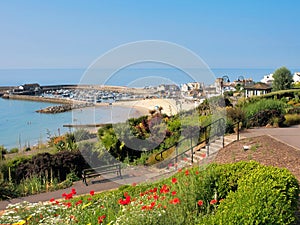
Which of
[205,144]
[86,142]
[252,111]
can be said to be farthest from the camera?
[252,111]

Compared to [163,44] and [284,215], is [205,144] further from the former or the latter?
[284,215]

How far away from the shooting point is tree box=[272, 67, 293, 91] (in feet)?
119

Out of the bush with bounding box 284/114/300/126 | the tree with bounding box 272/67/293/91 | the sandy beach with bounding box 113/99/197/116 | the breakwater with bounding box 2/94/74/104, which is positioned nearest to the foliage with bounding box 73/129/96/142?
the sandy beach with bounding box 113/99/197/116

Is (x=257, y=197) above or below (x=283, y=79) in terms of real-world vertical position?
below

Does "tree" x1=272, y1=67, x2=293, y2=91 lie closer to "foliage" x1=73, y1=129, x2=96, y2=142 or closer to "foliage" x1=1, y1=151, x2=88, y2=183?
"foliage" x1=73, y1=129, x2=96, y2=142

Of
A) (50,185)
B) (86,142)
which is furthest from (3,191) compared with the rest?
(86,142)

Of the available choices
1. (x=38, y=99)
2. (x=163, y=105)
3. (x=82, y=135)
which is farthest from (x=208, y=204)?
(x=38, y=99)

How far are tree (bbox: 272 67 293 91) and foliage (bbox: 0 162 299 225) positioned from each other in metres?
33.4

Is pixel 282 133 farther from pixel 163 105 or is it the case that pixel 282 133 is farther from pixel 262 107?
pixel 163 105

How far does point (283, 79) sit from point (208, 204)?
34979 mm

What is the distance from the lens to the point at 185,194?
5086mm

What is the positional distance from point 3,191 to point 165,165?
5.48 meters

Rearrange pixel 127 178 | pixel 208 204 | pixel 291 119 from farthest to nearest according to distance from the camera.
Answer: pixel 291 119
pixel 127 178
pixel 208 204

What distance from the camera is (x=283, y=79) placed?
36.4 meters
